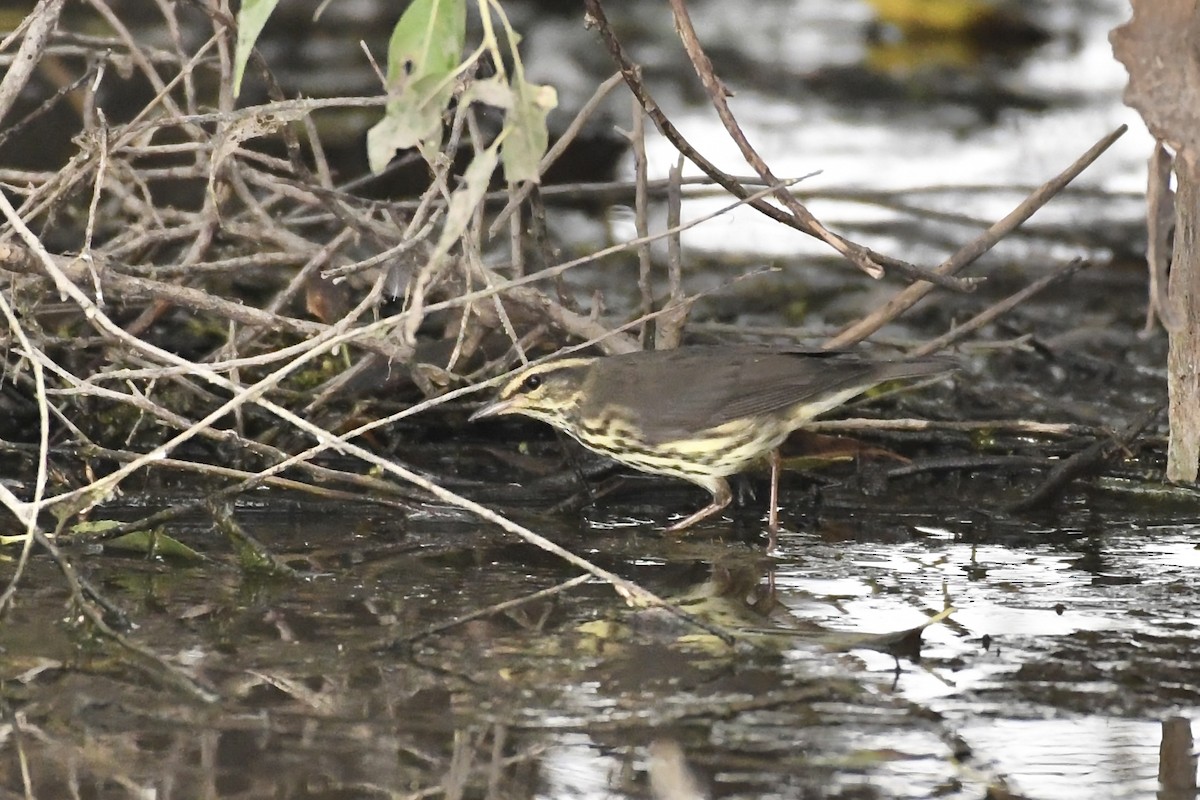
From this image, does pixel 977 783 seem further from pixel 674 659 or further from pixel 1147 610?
pixel 1147 610

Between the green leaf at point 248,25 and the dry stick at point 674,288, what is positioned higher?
the green leaf at point 248,25

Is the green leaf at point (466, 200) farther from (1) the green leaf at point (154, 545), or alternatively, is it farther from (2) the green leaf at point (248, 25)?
(1) the green leaf at point (154, 545)

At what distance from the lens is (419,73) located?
307 cm

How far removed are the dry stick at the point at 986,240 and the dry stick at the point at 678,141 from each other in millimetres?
125

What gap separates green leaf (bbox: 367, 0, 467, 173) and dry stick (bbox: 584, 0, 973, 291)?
1114mm

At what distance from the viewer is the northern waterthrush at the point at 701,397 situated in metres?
5.01

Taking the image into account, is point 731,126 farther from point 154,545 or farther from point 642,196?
point 154,545

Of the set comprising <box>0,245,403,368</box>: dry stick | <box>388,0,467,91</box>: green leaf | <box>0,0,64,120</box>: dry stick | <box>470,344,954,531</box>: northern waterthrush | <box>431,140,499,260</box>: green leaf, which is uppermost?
<box>0,0,64,120</box>: dry stick

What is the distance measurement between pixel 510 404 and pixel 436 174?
1.20 m

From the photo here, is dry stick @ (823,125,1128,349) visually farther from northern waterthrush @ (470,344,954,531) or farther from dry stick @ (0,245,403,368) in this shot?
dry stick @ (0,245,403,368)

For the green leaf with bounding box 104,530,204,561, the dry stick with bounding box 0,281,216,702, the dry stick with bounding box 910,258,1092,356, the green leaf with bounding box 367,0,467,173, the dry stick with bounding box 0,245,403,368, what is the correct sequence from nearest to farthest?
the green leaf with bounding box 367,0,467,173
the dry stick with bounding box 0,281,216,702
the green leaf with bounding box 104,530,204,561
the dry stick with bounding box 0,245,403,368
the dry stick with bounding box 910,258,1092,356

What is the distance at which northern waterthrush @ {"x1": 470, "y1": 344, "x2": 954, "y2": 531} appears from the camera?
16.4ft

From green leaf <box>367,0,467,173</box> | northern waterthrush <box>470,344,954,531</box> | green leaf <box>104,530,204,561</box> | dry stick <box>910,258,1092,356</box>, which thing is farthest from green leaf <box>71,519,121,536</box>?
dry stick <box>910,258,1092,356</box>

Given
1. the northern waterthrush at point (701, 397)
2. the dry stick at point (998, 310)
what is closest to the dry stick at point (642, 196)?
the northern waterthrush at point (701, 397)
